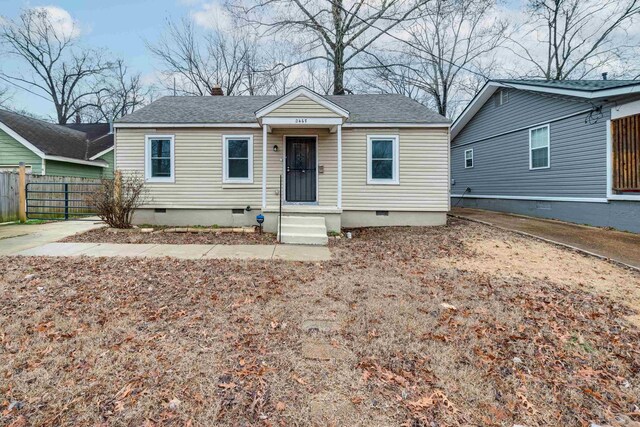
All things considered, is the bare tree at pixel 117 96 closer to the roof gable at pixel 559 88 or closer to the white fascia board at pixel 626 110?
the roof gable at pixel 559 88

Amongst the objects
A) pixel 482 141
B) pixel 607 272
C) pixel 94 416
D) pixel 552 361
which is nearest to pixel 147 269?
pixel 94 416

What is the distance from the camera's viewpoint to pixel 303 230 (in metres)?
8.26

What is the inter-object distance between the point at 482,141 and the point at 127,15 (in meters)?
17.8

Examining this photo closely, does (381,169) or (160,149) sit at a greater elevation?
(160,149)

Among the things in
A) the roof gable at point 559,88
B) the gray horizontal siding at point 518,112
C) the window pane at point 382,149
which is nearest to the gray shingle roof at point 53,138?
the window pane at point 382,149

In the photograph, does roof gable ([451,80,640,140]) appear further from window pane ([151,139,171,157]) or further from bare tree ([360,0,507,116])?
window pane ([151,139,171,157])

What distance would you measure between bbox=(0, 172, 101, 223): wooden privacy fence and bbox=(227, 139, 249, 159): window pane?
196 inches

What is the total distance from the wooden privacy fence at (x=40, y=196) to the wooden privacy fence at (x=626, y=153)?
15.3 meters

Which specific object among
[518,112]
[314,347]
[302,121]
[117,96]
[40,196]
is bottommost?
[314,347]

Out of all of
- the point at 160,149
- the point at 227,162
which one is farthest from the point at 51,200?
the point at 227,162

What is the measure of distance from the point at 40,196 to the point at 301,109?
9561 millimetres

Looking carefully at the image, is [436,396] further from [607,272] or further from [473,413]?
[607,272]

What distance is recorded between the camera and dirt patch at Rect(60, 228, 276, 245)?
7.65m

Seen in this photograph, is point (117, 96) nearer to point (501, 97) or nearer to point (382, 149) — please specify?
point (382, 149)
